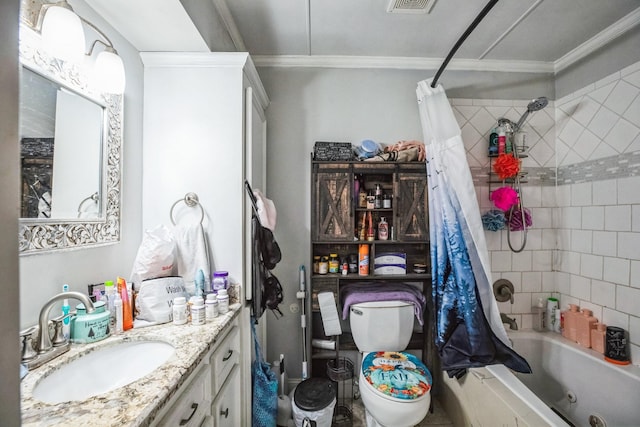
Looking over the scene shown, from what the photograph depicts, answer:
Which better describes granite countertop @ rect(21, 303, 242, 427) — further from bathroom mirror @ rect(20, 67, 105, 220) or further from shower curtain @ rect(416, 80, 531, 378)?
shower curtain @ rect(416, 80, 531, 378)

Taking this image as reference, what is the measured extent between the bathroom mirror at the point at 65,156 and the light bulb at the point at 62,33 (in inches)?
3.1

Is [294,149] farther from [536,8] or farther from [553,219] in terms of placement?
[553,219]

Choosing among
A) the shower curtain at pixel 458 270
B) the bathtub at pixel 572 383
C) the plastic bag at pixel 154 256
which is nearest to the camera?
the plastic bag at pixel 154 256

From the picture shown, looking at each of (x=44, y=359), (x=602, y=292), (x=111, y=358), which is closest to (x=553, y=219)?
(x=602, y=292)

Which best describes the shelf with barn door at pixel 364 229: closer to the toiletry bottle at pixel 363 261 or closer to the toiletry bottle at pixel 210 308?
the toiletry bottle at pixel 363 261

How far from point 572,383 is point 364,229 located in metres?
1.65

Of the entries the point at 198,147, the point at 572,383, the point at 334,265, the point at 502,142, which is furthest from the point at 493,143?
the point at 198,147

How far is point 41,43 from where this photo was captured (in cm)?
89

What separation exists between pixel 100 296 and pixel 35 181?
48cm

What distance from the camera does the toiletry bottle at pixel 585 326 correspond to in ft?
5.65

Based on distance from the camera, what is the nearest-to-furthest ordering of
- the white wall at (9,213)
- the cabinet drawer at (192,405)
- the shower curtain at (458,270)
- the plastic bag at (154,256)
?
1. the white wall at (9,213)
2. the cabinet drawer at (192,405)
3. the plastic bag at (154,256)
4. the shower curtain at (458,270)

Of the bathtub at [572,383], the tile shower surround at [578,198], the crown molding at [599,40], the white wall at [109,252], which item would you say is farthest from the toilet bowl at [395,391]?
the crown molding at [599,40]

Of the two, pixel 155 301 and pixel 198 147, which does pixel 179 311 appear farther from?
pixel 198 147

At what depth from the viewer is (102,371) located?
2.97ft
